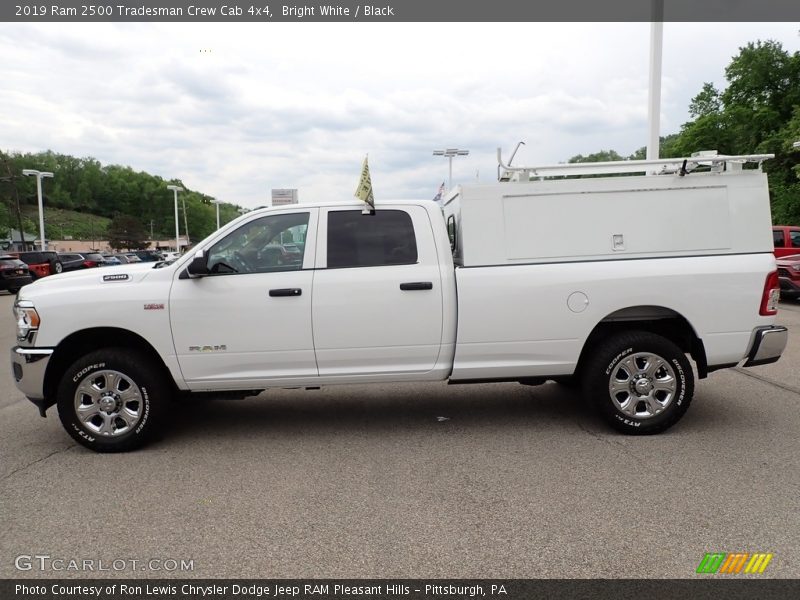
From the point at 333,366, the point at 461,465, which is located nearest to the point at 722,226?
the point at 461,465

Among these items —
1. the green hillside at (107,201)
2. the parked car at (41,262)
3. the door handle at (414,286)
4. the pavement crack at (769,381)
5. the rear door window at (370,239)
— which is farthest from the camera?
the green hillside at (107,201)

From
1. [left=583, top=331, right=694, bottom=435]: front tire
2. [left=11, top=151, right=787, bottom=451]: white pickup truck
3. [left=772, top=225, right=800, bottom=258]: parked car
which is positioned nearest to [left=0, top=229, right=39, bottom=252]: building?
[left=772, top=225, right=800, bottom=258]: parked car

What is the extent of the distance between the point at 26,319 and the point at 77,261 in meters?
32.3

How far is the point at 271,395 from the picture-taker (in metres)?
6.91

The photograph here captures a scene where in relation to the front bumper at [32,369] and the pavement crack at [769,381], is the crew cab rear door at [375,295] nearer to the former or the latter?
the front bumper at [32,369]

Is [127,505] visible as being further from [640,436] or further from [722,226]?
[722,226]

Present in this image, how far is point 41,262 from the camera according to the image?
93.9ft

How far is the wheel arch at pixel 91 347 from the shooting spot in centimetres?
501

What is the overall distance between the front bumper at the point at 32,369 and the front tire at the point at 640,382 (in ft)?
14.7

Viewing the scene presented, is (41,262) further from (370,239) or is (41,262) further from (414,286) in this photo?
(414,286)

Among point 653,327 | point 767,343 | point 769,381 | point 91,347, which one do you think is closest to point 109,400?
point 91,347

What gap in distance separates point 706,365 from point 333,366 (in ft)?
10.6

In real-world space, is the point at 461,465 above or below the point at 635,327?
below

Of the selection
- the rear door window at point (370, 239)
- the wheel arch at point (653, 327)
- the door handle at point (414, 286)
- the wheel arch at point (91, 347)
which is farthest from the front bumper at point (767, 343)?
the wheel arch at point (91, 347)
